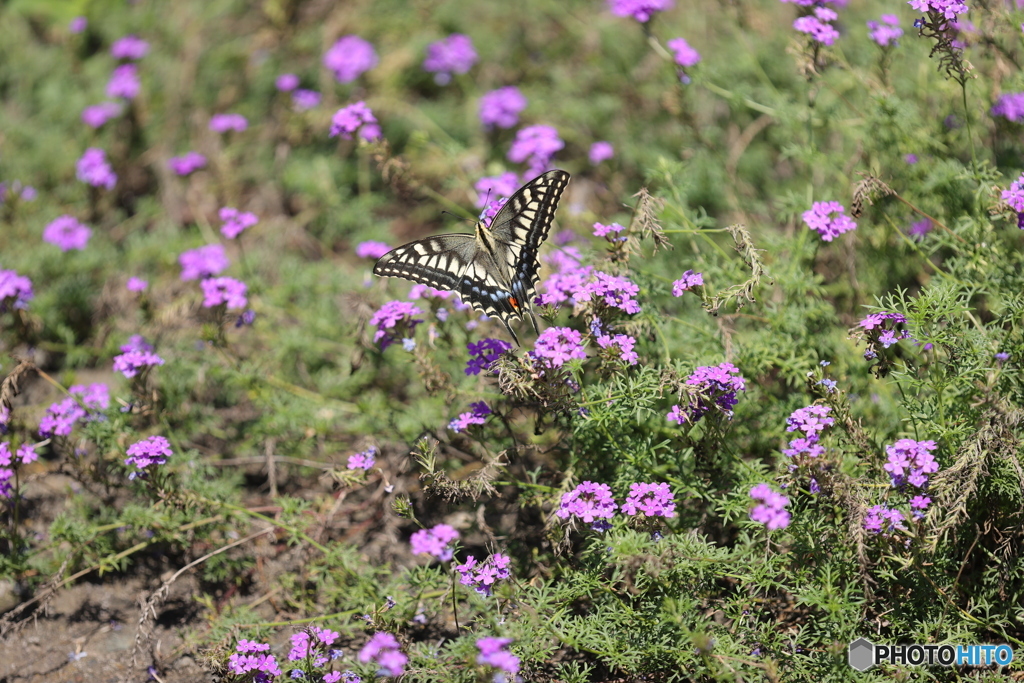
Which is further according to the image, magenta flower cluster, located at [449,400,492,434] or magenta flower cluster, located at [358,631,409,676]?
magenta flower cluster, located at [449,400,492,434]

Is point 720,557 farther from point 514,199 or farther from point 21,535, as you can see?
point 21,535

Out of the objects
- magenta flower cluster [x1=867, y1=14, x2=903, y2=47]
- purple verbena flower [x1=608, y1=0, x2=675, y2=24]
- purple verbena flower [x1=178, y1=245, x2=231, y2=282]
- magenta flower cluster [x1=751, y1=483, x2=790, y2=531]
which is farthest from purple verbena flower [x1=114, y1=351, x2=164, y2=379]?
magenta flower cluster [x1=867, y1=14, x2=903, y2=47]

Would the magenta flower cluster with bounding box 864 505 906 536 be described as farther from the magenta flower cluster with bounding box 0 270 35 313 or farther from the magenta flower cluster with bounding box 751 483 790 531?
the magenta flower cluster with bounding box 0 270 35 313

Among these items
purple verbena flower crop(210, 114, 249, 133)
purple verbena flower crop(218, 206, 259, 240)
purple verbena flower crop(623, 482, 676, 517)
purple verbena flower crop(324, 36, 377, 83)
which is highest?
purple verbena flower crop(324, 36, 377, 83)

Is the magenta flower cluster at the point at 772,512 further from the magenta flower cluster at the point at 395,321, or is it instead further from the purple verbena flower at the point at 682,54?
the purple verbena flower at the point at 682,54

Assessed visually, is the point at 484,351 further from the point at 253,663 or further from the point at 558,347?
the point at 253,663

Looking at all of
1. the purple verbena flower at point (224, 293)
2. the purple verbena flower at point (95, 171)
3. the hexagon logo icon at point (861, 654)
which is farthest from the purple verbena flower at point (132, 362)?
the hexagon logo icon at point (861, 654)
